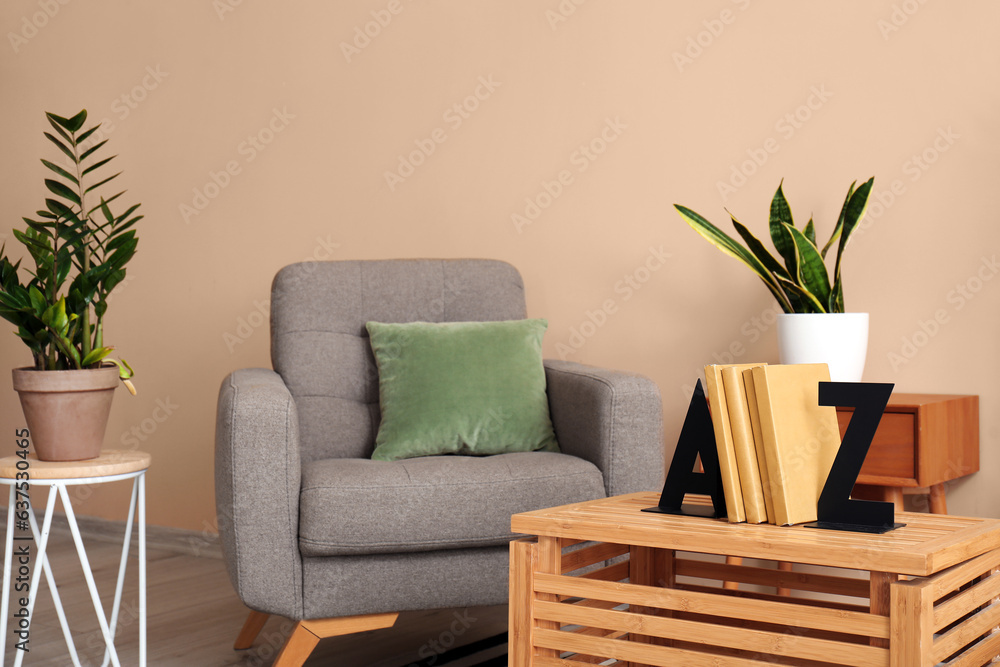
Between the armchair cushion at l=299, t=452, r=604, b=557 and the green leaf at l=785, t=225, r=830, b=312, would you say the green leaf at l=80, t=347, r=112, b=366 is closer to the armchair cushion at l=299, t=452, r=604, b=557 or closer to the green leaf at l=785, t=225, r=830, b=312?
the armchair cushion at l=299, t=452, r=604, b=557

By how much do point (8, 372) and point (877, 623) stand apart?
3704 mm

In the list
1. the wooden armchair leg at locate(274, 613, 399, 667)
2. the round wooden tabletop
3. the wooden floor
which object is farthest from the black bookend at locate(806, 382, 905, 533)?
the round wooden tabletop

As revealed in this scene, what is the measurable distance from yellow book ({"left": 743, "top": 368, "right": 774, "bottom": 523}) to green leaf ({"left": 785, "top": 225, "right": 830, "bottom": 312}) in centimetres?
85

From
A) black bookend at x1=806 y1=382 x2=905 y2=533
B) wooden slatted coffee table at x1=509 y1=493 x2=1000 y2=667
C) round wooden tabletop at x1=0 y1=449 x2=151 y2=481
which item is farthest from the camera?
round wooden tabletop at x1=0 y1=449 x2=151 y2=481

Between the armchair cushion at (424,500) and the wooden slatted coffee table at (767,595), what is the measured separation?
0.37m

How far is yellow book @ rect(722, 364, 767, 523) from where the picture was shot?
1229mm

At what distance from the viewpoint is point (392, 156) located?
303cm

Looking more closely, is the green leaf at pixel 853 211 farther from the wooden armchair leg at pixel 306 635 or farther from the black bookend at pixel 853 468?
the wooden armchair leg at pixel 306 635

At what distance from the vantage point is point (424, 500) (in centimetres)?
173

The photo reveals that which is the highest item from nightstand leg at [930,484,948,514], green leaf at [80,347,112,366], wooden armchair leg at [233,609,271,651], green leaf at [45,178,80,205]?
green leaf at [45,178,80,205]

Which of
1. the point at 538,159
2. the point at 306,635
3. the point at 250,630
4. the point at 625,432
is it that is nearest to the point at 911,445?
the point at 625,432

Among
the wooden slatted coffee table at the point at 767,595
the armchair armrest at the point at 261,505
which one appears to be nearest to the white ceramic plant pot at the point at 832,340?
the wooden slatted coffee table at the point at 767,595

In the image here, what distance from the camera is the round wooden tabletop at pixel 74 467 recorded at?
1.60 metres

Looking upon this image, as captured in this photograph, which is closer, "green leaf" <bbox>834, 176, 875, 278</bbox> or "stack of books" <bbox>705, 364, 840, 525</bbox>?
"stack of books" <bbox>705, 364, 840, 525</bbox>
